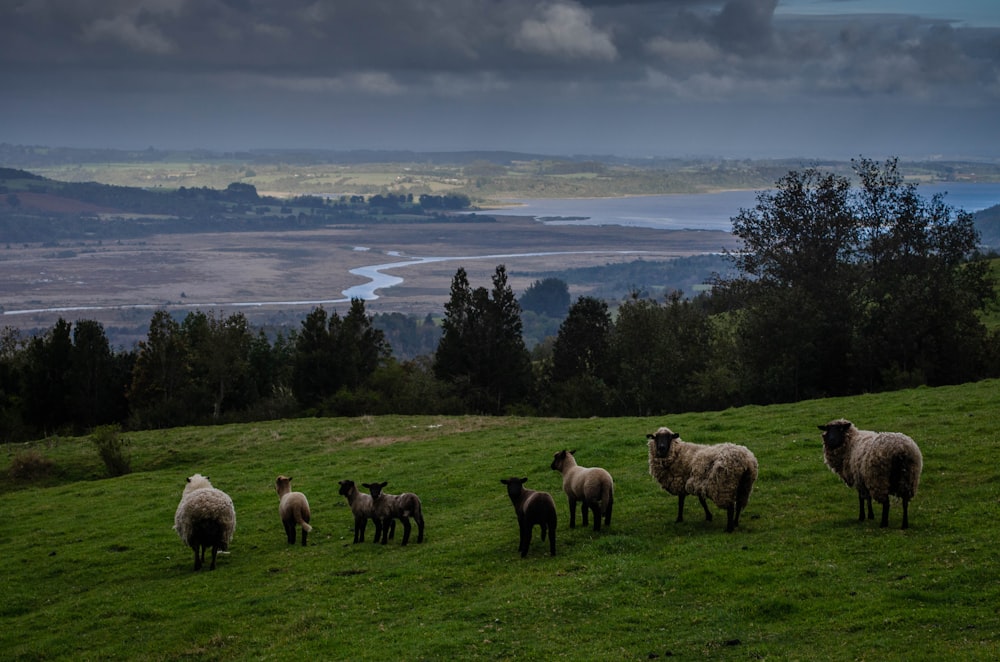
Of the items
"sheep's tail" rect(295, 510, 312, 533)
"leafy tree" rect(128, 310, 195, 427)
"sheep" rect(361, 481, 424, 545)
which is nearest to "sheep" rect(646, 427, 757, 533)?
"sheep" rect(361, 481, 424, 545)

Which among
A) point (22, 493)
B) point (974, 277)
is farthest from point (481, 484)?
point (974, 277)

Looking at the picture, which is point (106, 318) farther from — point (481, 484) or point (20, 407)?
point (481, 484)

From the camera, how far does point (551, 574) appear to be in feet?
52.2

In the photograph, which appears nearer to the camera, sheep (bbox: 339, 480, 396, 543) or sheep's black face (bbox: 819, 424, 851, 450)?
sheep's black face (bbox: 819, 424, 851, 450)

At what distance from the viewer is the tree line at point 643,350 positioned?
48000 millimetres

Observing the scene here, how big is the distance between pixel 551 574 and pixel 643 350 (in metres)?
42.1

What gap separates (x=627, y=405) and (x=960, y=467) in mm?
32861

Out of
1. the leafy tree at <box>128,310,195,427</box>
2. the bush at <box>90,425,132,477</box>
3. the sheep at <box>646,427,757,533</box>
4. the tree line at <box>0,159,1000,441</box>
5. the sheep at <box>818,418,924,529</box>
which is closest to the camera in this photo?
the sheep at <box>818,418,924,529</box>

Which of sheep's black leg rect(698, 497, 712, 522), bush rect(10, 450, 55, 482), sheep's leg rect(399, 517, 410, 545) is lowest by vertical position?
bush rect(10, 450, 55, 482)

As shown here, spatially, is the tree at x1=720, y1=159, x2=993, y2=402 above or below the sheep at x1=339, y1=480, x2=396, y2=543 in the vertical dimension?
above

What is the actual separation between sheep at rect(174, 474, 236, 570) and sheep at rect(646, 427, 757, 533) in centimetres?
968

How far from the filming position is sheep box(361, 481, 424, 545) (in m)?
19.3

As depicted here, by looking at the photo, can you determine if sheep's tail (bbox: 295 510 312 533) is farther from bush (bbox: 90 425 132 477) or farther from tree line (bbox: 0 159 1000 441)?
tree line (bbox: 0 159 1000 441)

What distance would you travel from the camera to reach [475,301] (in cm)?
6625
